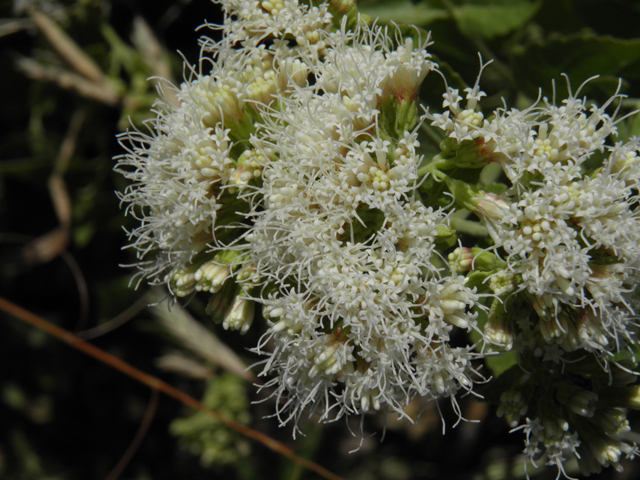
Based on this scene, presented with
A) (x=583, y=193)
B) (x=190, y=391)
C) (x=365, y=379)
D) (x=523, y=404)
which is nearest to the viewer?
(x=583, y=193)

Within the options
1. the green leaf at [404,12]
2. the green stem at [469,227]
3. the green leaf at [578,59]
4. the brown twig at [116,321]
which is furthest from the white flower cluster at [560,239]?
the brown twig at [116,321]

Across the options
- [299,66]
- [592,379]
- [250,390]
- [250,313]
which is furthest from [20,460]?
[592,379]

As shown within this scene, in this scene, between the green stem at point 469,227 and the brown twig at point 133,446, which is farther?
the brown twig at point 133,446

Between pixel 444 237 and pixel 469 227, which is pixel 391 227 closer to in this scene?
pixel 444 237

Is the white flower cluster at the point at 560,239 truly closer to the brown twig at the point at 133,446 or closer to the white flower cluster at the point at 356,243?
the white flower cluster at the point at 356,243

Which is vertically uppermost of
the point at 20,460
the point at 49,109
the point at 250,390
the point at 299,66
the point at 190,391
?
the point at 299,66

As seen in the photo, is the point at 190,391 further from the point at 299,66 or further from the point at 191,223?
the point at 299,66

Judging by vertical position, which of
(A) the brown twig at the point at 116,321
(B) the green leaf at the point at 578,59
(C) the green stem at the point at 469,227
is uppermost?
(B) the green leaf at the point at 578,59
